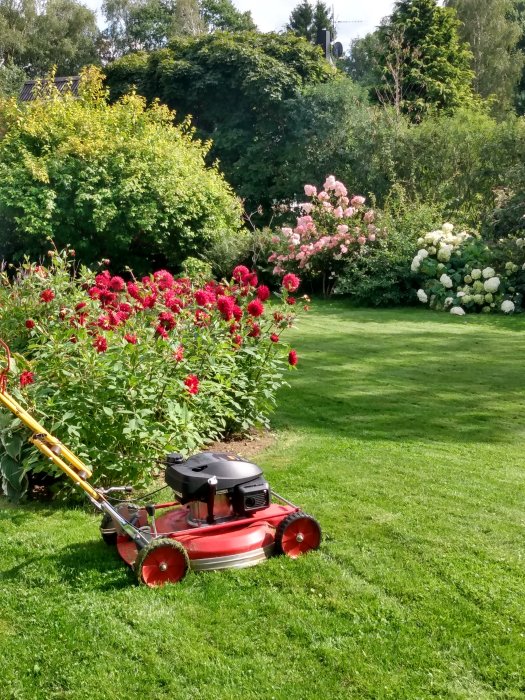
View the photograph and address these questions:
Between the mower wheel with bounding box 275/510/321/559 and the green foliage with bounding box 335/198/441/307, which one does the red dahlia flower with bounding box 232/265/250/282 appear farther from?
the green foliage with bounding box 335/198/441/307

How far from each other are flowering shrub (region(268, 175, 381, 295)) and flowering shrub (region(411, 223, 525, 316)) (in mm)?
1257

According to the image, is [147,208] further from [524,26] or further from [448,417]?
[524,26]

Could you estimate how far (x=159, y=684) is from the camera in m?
2.80

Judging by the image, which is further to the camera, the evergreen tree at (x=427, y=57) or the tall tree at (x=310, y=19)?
the tall tree at (x=310, y=19)

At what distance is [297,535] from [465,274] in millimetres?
10641

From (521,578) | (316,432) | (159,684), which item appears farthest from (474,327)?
(159,684)

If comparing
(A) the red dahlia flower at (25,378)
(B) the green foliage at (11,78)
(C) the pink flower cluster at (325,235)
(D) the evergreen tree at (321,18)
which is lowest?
(A) the red dahlia flower at (25,378)

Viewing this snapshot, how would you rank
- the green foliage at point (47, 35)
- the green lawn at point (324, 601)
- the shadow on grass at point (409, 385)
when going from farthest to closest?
the green foliage at point (47, 35), the shadow on grass at point (409, 385), the green lawn at point (324, 601)

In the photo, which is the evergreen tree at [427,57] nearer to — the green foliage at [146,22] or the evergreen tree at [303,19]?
the evergreen tree at [303,19]

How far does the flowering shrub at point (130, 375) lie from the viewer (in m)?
4.40

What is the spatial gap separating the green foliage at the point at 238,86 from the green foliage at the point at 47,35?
708 inches

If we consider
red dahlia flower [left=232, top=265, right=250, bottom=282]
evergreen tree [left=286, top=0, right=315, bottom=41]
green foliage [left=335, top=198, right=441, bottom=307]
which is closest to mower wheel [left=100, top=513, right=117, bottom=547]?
red dahlia flower [left=232, top=265, right=250, bottom=282]

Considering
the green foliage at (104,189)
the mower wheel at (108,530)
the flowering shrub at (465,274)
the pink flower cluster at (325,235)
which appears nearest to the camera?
the mower wheel at (108,530)

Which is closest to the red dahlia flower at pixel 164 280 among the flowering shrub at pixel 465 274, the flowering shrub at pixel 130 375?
the flowering shrub at pixel 130 375
